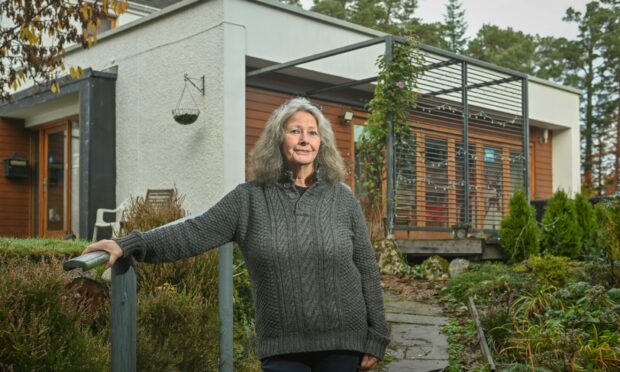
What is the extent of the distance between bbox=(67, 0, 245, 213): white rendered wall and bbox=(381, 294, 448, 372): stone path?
3.67m

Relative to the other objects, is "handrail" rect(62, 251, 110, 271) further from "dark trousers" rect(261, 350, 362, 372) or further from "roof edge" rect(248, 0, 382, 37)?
"roof edge" rect(248, 0, 382, 37)

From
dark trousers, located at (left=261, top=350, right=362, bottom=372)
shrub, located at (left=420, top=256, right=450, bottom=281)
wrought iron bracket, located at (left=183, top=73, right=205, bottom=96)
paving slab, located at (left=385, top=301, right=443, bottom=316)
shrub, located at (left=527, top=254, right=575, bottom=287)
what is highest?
wrought iron bracket, located at (left=183, top=73, right=205, bottom=96)

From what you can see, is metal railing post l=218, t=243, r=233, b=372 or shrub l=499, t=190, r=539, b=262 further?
shrub l=499, t=190, r=539, b=262

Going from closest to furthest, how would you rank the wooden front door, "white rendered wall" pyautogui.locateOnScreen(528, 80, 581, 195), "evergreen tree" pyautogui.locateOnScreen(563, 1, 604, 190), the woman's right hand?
the woman's right hand
the wooden front door
"white rendered wall" pyautogui.locateOnScreen(528, 80, 581, 195)
"evergreen tree" pyautogui.locateOnScreen(563, 1, 604, 190)

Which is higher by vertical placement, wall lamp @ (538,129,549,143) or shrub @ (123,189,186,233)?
wall lamp @ (538,129,549,143)

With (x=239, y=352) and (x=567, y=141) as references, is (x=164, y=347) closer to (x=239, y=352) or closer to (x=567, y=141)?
(x=239, y=352)

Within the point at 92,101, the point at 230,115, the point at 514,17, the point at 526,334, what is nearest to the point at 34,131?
the point at 92,101

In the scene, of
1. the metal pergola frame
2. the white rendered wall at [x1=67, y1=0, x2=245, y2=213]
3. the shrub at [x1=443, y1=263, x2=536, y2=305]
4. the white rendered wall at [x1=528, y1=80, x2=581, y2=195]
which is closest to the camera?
the shrub at [x1=443, y1=263, x2=536, y2=305]

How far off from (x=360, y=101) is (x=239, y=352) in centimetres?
787

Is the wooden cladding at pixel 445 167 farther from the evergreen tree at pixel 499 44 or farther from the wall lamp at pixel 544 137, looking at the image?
the evergreen tree at pixel 499 44

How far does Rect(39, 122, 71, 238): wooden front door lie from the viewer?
505 inches

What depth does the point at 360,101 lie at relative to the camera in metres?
12.2

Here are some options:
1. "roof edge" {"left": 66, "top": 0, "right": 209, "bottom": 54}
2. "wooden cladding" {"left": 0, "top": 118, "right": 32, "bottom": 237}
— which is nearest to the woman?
"roof edge" {"left": 66, "top": 0, "right": 209, "bottom": 54}

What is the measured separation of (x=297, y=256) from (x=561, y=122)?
46.1 ft
